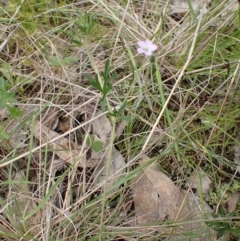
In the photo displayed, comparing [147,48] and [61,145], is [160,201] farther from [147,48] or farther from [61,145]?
[147,48]

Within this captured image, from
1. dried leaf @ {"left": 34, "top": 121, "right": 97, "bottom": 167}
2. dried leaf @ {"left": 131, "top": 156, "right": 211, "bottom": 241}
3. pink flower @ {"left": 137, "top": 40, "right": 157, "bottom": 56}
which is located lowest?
dried leaf @ {"left": 131, "top": 156, "right": 211, "bottom": 241}

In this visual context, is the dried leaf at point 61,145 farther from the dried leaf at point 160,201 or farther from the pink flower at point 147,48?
the pink flower at point 147,48

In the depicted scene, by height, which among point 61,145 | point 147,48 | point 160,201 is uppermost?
point 147,48

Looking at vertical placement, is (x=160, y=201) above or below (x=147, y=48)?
below

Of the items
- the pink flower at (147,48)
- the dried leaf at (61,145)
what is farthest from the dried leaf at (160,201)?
the pink flower at (147,48)

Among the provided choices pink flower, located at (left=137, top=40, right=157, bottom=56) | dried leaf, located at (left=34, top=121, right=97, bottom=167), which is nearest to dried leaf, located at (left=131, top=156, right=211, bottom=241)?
dried leaf, located at (left=34, top=121, right=97, bottom=167)

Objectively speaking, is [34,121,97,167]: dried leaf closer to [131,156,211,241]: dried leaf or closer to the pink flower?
[131,156,211,241]: dried leaf

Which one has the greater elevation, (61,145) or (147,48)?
(147,48)

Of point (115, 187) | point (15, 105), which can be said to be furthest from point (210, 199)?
point (15, 105)

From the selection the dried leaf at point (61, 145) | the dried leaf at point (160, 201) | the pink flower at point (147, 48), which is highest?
the pink flower at point (147, 48)

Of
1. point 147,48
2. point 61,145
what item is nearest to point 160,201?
point 61,145

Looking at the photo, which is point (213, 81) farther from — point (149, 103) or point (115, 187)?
point (115, 187)
